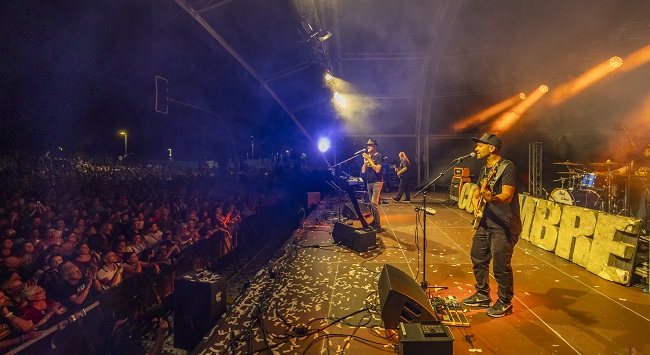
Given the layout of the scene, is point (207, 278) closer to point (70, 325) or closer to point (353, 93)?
point (70, 325)

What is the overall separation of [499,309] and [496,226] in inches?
32.9

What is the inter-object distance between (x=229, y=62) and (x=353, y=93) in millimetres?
8351

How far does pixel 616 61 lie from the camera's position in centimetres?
980

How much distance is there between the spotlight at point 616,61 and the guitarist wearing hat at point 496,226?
1052 cm

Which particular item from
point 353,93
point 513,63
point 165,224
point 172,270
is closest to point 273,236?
point 165,224

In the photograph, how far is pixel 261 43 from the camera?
6.99 metres

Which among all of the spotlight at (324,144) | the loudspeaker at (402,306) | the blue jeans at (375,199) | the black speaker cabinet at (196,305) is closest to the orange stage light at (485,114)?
the spotlight at (324,144)

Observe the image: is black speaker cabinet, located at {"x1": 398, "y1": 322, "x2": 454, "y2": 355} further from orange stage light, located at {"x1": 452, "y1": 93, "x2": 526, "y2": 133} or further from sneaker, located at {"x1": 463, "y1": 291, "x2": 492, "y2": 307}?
orange stage light, located at {"x1": 452, "y1": 93, "x2": 526, "y2": 133}

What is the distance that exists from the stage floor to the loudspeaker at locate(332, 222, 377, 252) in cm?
17

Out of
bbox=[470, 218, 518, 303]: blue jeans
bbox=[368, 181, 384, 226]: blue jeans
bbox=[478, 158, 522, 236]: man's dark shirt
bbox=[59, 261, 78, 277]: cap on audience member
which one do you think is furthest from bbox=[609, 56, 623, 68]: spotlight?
bbox=[59, 261, 78, 277]: cap on audience member

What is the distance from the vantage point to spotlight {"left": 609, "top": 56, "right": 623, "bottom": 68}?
9.70 metres

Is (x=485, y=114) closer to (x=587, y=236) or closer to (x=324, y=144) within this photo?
(x=324, y=144)

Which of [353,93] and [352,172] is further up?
[353,93]

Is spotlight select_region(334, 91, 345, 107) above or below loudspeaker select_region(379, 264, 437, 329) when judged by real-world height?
above
